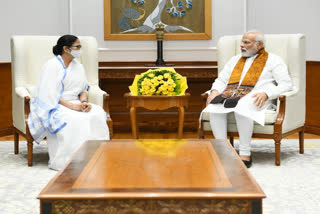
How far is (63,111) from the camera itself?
4.80 metres

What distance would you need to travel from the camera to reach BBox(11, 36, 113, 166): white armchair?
17.0 feet

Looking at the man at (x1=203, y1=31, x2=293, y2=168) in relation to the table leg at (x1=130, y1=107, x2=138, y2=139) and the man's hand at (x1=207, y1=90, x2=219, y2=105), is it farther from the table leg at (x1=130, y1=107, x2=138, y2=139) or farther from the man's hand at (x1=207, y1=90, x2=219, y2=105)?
the table leg at (x1=130, y1=107, x2=138, y2=139)

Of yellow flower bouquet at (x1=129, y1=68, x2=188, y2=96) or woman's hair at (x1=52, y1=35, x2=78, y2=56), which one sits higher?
woman's hair at (x1=52, y1=35, x2=78, y2=56)

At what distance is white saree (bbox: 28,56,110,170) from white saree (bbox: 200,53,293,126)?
3.65 ft

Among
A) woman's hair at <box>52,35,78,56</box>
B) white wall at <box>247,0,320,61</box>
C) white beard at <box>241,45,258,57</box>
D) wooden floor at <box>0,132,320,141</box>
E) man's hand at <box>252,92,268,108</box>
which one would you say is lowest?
wooden floor at <box>0,132,320,141</box>

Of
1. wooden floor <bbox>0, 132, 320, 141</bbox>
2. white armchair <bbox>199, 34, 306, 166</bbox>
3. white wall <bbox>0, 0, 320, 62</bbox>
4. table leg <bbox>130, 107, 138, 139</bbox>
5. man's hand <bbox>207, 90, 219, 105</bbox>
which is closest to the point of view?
white armchair <bbox>199, 34, 306, 166</bbox>

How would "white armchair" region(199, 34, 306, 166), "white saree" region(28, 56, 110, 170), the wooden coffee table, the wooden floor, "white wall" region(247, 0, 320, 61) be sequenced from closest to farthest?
the wooden coffee table → "white saree" region(28, 56, 110, 170) → "white armchair" region(199, 34, 306, 166) → the wooden floor → "white wall" region(247, 0, 320, 61)

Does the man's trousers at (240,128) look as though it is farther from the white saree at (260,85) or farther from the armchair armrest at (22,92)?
the armchair armrest at (22,92)

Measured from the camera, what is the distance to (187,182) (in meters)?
2.41

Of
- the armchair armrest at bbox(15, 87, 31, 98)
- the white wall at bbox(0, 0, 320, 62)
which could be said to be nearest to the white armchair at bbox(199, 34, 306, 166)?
the white wall at bbox(0, 0, 320, 62)

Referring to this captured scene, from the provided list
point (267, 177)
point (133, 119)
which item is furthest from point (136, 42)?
point (267, 177)

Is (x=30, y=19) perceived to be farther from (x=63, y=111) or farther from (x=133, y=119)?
(x=63, y=111)

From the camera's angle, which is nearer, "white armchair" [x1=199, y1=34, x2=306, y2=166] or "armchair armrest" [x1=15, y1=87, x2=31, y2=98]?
"white armchair" [x1=199, y1=34, x2=306, y2=166]

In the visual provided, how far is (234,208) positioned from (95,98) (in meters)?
3.29
